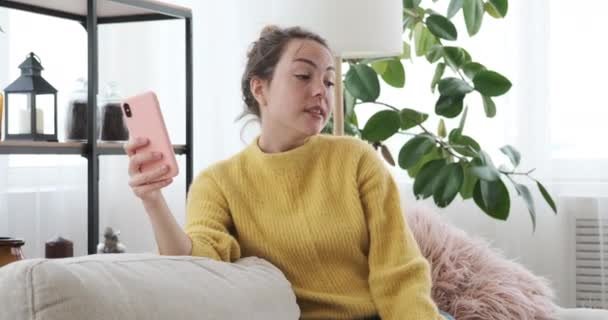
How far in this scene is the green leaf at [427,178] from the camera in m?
3.04

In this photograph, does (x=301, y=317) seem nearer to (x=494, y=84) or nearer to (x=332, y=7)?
(x=332, y=7)

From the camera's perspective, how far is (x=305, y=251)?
162 centimetres

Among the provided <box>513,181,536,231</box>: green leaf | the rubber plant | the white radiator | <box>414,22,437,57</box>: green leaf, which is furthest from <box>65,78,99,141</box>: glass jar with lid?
Answer: the white radiator

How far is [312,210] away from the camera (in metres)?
1.65

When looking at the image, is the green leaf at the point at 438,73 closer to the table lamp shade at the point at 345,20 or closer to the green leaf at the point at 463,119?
the green leaf at the point at 463,119

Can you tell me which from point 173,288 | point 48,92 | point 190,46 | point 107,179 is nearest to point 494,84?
point 190,46

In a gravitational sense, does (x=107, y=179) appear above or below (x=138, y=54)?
below

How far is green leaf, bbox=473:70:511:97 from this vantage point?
295 centimetres

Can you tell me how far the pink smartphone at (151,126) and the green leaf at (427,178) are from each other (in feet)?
5.70

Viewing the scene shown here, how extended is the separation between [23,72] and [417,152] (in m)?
1.35

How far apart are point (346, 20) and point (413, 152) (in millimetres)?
791

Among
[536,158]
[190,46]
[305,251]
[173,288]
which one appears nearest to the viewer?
[173,288]

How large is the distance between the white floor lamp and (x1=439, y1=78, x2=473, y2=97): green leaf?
2.01ft

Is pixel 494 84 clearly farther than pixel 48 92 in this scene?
Yes
